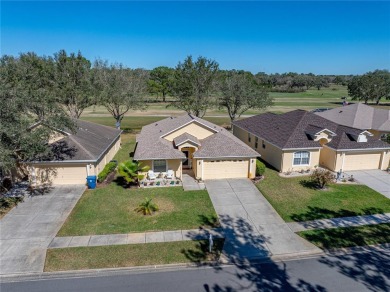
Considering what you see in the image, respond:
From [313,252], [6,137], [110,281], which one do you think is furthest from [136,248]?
[6,137]

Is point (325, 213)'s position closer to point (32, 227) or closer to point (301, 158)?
point (301, 158)

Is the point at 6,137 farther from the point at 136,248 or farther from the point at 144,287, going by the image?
the point at 144,287

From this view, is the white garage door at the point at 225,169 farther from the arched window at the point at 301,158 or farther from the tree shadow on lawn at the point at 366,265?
the tree shadow on lawn at the point at 366,265

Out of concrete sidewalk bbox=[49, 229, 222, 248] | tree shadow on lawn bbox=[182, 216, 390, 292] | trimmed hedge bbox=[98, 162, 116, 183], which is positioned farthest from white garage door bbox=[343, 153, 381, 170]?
trimmed hedge bbox=[98, 162, 116, 183]

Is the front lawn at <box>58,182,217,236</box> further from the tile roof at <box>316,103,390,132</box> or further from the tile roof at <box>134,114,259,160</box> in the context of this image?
the tile roof at <box>316,103,390,132</box>

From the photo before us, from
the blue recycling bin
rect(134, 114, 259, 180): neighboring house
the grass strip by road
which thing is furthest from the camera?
rect(134, 114, 259, 180): neighboring house

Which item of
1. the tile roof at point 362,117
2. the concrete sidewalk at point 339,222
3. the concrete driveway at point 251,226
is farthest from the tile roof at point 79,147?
the tile roof at point 362,117
